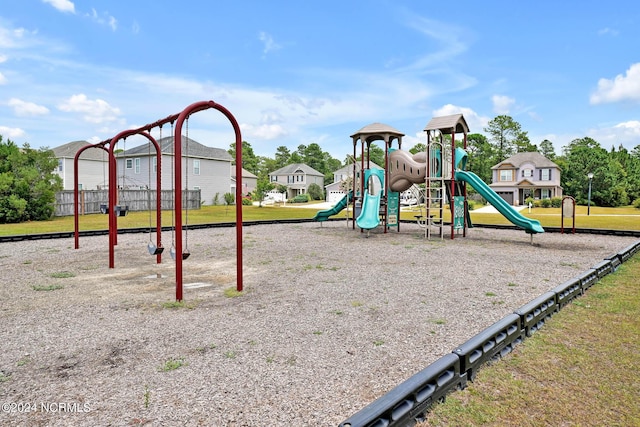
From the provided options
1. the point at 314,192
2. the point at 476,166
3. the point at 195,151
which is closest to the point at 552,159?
the point at 476,166

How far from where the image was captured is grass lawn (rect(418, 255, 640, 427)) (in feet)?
8.34

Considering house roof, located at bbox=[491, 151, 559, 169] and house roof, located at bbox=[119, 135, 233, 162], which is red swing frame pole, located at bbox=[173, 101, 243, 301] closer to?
house roof, located at bbox=[119, 135, 233, 162]

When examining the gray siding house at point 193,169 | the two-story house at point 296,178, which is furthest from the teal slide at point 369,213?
the two-story house at point 296,178

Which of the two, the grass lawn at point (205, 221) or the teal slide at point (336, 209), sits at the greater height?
the teal slide at point (336, 209)

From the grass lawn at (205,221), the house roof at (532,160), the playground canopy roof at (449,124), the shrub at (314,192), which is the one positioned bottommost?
the grass lawn at (205,221)

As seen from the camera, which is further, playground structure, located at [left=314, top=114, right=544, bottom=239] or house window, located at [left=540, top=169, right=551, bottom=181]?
house window, located at [left=540, top=169, right=551, bottom=181]

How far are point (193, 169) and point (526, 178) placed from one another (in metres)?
33.6

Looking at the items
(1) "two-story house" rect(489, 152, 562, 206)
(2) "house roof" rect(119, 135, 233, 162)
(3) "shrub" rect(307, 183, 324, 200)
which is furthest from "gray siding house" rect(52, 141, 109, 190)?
(1) "two-story house" rect(489, 152, 562, 206)

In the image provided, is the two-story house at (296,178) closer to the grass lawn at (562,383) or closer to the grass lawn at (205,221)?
the grass lawn at (205,221)

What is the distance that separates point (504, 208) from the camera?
12.3 m

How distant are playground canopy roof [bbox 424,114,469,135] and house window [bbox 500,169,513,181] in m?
31.8

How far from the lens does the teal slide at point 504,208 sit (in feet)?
38.3

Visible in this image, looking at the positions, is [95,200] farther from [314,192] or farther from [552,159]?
[552,159]

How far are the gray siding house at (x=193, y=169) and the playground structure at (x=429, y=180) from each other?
1874cm
